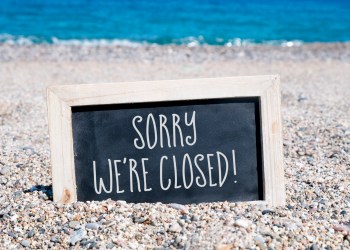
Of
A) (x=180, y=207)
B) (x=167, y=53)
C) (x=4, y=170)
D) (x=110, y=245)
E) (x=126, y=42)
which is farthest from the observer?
(x=126, y=42)

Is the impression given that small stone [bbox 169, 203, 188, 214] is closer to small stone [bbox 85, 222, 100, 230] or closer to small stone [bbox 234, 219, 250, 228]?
small stone [bbox 234, 219, 250, 228]

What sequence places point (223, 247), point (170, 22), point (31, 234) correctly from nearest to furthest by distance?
point (223, 247) < point (31, 234) < point (170, 22)

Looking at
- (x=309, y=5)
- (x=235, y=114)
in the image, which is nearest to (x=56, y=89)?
(x=235, y=114)

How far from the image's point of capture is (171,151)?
10.2 ft

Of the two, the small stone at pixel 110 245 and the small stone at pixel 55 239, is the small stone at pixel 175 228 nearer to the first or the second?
the small stone at pixel 110 245

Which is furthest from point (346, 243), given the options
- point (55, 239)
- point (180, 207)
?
point (55, 239)

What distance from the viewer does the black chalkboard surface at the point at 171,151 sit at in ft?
10.1

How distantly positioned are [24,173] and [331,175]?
6.27ft

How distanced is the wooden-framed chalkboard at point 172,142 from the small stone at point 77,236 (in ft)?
0.91

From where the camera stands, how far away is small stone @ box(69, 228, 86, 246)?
2.78 meters

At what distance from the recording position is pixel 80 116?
305 cm

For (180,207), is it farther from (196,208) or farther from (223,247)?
(223,247)

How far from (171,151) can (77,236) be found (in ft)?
2.14

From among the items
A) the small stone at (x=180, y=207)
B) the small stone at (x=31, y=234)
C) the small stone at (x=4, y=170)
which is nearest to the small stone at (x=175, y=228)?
the small stone at (x=180, y=207)
